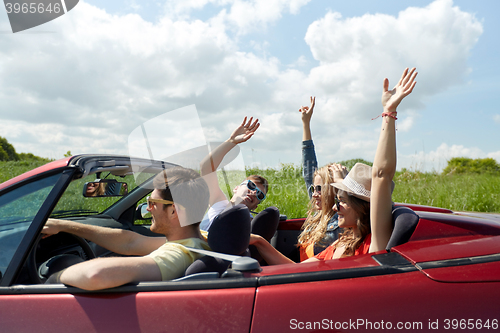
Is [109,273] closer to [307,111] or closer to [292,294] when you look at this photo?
[292,294]

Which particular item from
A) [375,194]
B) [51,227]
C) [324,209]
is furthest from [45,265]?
[324,209]

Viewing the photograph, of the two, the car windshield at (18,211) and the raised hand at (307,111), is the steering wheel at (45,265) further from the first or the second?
the raised hand at (307,111)

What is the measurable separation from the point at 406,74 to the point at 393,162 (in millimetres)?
496

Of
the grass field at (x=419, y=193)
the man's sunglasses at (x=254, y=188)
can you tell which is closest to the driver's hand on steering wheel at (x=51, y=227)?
the man's sunglasses at (x=254, y=188)

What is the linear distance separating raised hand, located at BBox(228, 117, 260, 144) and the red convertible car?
100 cm

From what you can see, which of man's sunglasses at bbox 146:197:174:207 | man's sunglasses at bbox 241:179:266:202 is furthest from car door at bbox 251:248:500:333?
man's sunglasses at bbox 241:179:266:202

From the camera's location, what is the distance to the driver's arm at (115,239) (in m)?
2.18

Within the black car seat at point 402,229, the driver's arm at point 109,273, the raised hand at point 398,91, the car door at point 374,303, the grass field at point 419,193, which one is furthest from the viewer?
the grass field at point 419,193

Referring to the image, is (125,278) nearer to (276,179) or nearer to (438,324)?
(438,324)

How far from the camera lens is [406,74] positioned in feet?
5.95

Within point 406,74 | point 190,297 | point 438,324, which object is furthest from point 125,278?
point 406,74

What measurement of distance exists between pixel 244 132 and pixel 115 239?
1127 mm

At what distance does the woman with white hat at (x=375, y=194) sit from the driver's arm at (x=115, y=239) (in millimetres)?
1244

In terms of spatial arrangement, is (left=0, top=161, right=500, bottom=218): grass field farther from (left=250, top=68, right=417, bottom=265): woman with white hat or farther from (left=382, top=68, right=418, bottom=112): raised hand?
(left=382, top=68, right=418, bottom=112): raised hand
